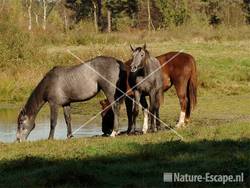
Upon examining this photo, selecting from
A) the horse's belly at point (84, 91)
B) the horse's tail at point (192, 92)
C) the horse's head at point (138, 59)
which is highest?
the horse's head at point (138, 59)

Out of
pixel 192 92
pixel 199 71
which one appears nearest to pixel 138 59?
pixel 192 92

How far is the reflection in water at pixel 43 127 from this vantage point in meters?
16.9

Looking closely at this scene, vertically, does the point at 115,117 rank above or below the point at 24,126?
above

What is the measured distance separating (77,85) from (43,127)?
381cm

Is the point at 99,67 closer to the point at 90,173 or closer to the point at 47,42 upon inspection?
the point at 90,173

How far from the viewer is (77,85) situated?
609 inches

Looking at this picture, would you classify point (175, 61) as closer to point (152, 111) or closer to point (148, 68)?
point (148, 68)

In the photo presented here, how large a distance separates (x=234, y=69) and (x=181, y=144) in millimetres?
20351

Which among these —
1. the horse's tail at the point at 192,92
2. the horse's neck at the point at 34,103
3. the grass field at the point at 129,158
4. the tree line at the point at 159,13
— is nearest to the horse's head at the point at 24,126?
the horse's neck at the point at 34,103

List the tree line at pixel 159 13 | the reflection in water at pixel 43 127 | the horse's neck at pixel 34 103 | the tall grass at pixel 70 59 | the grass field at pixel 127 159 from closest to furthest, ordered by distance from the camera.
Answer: the grass field at pixel 127 159
the horse's neck at pixel 34 103
the reflection in water at pixel 43 127
the tall grass at pixel 70 59
the tree line at pixel 159 13

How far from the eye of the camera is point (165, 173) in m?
9.14

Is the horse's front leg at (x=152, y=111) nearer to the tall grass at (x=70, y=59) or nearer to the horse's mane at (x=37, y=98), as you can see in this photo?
the horse's mane at (x=37, y=98)

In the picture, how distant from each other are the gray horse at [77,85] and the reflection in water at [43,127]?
129 cm

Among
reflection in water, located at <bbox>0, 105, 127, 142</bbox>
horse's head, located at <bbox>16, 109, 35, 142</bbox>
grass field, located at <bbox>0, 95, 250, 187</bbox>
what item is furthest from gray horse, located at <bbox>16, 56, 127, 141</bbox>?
grass field, located at <bbox>0, 95, 250, 187</bbox>
